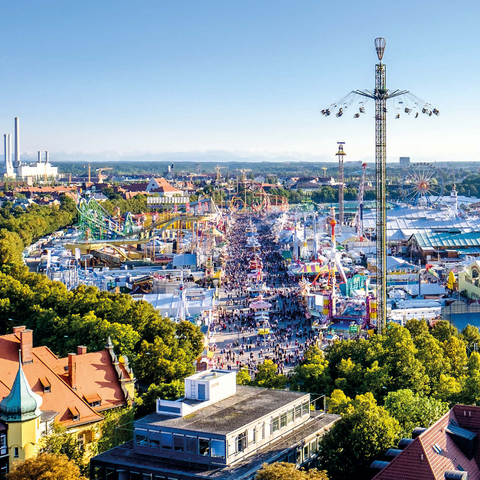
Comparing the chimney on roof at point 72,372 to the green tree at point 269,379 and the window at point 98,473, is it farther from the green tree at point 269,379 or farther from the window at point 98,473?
the green tree at point 269,379

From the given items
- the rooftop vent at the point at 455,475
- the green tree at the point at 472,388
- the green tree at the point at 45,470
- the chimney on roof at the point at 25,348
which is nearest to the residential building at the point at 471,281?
the green tree at the point at 472,388

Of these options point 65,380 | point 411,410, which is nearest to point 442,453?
point 411,410

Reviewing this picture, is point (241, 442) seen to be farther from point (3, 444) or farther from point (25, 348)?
point (25, 348)

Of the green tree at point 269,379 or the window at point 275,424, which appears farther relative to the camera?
the green tree at point 269,379

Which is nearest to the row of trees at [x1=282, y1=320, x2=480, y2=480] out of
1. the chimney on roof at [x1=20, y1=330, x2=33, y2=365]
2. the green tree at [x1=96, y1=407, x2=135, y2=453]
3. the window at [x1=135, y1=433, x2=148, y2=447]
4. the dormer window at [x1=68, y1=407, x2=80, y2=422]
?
the window at [x1=135, y1=433, x2=148, y2=447]

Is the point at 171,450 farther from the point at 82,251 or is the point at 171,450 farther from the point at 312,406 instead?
the point at 82,251

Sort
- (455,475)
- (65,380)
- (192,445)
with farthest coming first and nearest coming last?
(65,380)
(192,445)
(455,475)

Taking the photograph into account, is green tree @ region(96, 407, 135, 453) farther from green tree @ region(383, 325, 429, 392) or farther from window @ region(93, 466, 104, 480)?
green tree @ region(383, 325, 429, 392)
